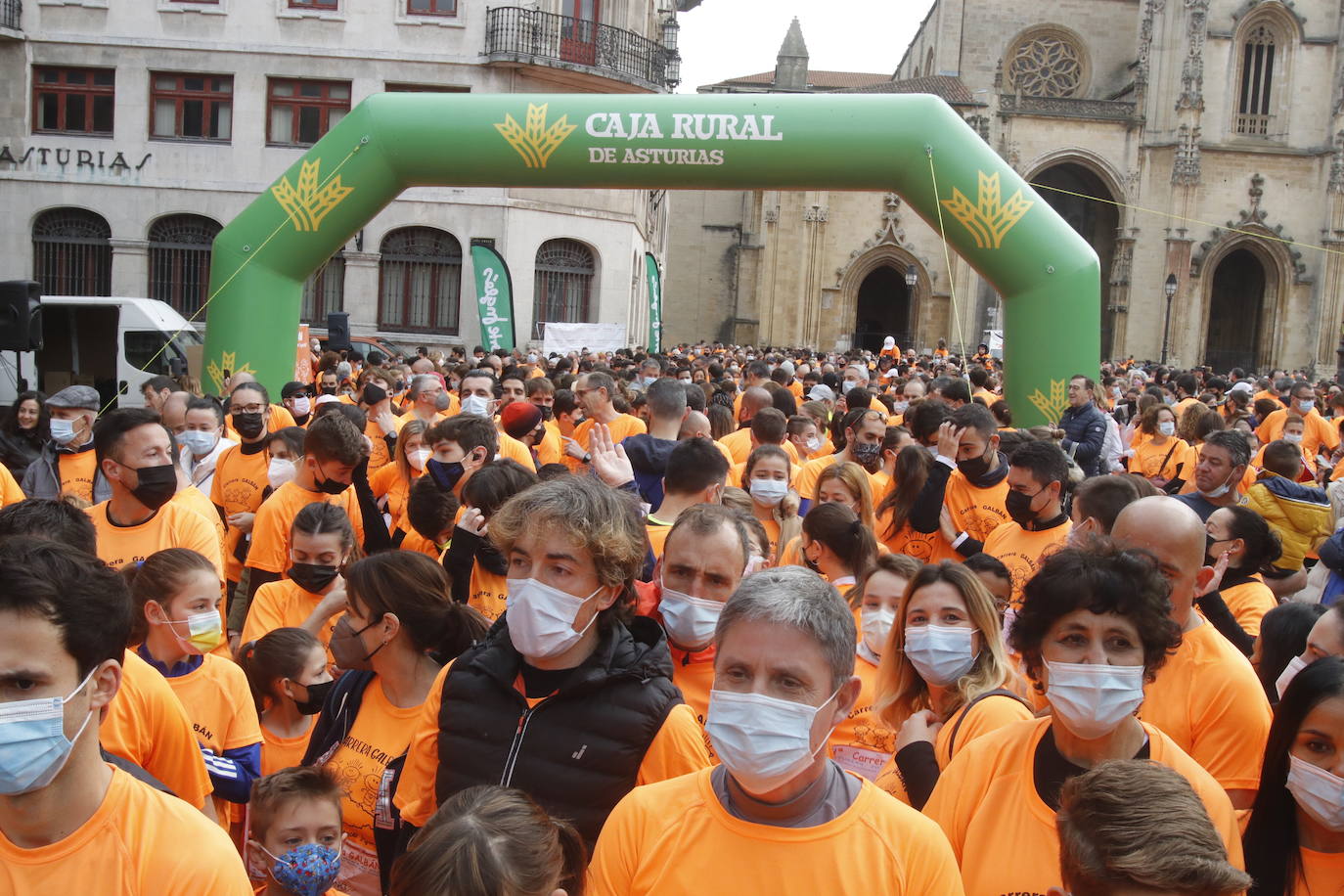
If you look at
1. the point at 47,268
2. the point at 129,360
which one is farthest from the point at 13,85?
the point at 129,360

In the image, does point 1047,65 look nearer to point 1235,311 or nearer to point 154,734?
point 1235,311

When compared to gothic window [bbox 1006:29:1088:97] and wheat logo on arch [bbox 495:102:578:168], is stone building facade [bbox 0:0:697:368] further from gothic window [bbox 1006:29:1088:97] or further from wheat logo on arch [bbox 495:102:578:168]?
gothic window [bbox 1006:29:1088:97]

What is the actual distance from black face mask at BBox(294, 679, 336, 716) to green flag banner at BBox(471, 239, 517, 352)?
1792 centimetres

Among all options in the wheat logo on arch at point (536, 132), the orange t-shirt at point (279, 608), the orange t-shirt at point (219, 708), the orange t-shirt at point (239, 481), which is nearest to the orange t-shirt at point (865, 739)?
the orange t-shirt at point (219, 708)

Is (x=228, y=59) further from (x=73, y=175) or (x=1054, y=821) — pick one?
(x=1054, y=821)

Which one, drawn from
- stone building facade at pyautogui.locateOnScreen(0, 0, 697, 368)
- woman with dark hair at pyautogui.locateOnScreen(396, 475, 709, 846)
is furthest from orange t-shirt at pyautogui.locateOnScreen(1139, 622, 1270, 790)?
stone building facade at pyautogui.locateOnScreen(0, 0, 697, 368)

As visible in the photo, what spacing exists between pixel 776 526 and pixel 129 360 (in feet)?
46.9

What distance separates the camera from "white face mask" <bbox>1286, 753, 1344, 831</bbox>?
2.80 m

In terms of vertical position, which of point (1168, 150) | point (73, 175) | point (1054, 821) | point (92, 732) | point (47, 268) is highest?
point (1168, 150)

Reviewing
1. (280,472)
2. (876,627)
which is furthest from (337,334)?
(876,627)

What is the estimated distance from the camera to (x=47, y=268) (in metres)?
27.6

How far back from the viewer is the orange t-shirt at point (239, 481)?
761 centimetres

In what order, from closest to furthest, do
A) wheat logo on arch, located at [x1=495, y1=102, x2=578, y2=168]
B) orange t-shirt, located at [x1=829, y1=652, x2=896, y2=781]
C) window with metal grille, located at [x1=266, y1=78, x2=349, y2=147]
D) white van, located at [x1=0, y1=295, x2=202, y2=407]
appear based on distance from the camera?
orange t-shirt, located at [x1=829, y1=652, x2=896, y2=781] → wheat logo on arch, located at [x1=495, y1=102, x2=578, y2=168] → white van, located at [x1=0, y1=295, x2=202, y2=407] → window with metal grille, located at [x1=266, y1=78, x2=349, y2=147]

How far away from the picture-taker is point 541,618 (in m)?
3.10
